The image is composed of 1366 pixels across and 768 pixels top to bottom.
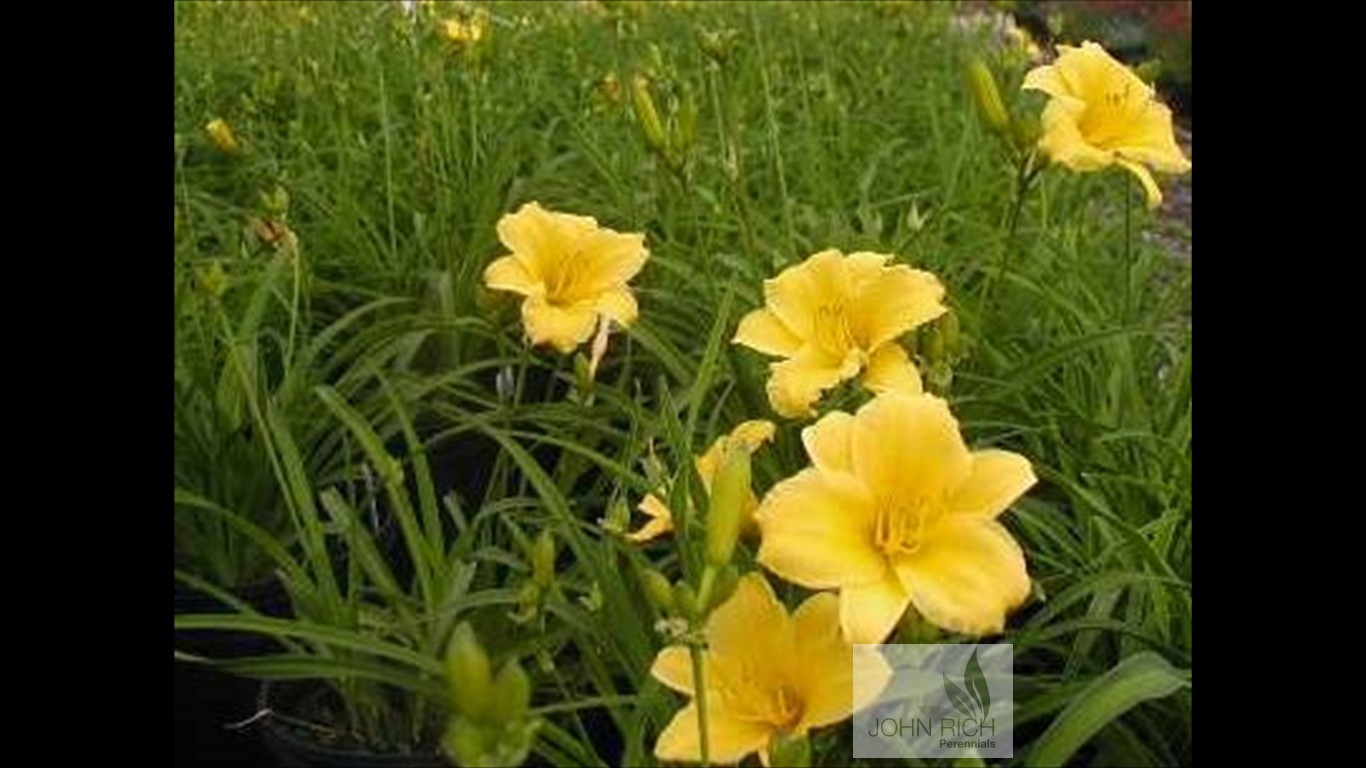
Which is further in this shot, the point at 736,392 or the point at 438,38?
the point at 438,38

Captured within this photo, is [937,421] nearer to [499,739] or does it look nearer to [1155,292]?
[499,739]

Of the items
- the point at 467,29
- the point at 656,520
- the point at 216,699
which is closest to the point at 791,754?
the point at 656,520

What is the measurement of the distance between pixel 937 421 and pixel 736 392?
643 mm

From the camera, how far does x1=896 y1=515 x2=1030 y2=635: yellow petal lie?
0.79m

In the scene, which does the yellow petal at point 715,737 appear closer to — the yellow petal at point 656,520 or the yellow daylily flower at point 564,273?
the yellow petal at point 656,520

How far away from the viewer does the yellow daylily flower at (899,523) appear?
792 mm

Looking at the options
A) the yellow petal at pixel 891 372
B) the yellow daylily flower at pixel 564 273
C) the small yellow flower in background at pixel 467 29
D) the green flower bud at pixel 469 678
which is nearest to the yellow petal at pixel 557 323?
the yellow daylily flower at pixel 564 273

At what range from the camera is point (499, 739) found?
0.64 m

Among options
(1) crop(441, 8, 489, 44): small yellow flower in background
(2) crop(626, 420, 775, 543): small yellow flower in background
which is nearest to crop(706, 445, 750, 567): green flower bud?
(2) crop(626, 420, 775, 543): small yellow flower in background

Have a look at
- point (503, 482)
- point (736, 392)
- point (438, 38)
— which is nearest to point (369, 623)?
point (503, 482)

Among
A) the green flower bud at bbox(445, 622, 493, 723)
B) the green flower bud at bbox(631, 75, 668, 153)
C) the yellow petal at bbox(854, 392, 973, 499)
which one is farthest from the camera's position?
the green flower bud at bbox(631, 75, 668, 153)

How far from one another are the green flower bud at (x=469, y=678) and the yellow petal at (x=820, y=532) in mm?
198

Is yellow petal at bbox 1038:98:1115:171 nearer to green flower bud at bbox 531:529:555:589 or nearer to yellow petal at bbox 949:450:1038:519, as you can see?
yellow petal at bbox 949:450:1038:519

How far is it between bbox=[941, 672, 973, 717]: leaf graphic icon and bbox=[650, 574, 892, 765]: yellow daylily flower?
0.53 ft
